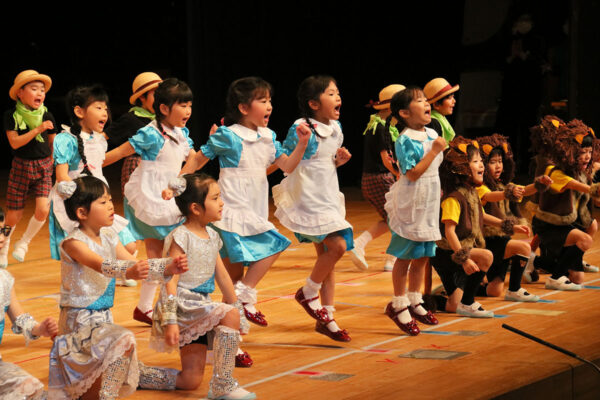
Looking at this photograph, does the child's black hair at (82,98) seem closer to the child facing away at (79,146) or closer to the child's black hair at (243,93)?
the child facing away at (79,146)

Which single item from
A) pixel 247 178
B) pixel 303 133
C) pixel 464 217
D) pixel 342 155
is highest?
pixel 303 133

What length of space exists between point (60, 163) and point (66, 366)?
2.12 m

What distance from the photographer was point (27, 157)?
22.7 ft

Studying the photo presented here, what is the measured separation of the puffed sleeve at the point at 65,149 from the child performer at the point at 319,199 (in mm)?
1262

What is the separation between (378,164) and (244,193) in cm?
239

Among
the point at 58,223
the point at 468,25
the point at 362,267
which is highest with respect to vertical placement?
the point at 468,25

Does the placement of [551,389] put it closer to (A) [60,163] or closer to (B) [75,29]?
(A) [60,163]

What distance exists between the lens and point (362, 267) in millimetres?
6816

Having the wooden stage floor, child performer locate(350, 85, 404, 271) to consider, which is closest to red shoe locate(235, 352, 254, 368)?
the wooden stage floor

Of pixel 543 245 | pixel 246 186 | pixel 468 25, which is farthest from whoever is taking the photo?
pixel 468 25

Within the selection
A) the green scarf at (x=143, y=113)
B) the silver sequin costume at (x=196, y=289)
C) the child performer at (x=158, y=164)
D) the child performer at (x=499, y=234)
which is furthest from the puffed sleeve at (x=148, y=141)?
the child performer at (x=499, y=234)

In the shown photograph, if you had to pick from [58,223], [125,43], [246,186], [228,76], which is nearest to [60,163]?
[58,223]

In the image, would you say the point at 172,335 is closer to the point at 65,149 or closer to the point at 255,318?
the point at 255,318

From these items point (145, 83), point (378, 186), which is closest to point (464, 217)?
point (378, 186)
